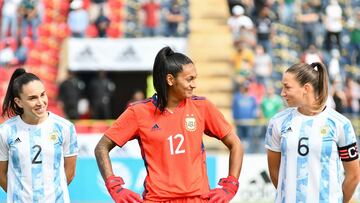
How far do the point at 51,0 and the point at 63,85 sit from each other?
446 cm

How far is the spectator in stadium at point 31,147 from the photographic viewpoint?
816 cm

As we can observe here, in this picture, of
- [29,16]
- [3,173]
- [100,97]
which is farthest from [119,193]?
[29,16]

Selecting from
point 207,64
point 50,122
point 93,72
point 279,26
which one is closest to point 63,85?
point 93,72

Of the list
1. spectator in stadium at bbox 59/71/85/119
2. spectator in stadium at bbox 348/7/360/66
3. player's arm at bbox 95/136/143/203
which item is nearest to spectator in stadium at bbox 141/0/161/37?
spectator in stadium at bbox 59/71/85/119

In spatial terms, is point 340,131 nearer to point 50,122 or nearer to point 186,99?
point 186,99

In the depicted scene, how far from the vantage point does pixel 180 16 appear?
2423 centimetres

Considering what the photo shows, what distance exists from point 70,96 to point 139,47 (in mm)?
2187

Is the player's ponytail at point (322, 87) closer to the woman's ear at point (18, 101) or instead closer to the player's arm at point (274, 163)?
the player's arm at point (274, 163)

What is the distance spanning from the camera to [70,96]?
22281 mm

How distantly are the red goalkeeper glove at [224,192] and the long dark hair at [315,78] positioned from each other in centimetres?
86

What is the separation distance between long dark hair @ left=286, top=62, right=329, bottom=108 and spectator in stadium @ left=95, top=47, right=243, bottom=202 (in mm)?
635

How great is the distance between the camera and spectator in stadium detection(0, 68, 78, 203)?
816 cm

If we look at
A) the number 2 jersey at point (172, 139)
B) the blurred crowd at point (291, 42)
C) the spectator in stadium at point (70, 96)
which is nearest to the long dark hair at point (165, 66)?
the number 2 jersey at point (172, 139)

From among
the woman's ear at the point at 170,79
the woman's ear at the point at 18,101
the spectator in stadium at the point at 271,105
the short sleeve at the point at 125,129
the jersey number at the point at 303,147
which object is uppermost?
the woman's ear at the point at 170,79
